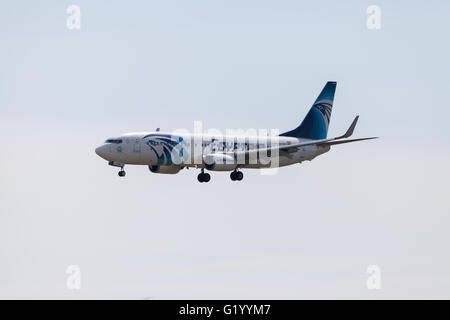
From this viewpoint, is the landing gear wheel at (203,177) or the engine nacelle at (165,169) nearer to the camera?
the engine nacelle at (165,169)

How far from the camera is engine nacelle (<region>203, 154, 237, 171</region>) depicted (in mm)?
116062

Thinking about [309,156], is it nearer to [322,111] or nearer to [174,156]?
[322,111]

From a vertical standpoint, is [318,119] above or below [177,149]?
above

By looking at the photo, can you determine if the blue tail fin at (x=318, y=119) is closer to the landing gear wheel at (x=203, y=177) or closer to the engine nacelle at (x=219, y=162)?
the engine nacelle at (x=219, y=162)

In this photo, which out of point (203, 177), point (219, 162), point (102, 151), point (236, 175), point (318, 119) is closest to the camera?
point (102, 151)

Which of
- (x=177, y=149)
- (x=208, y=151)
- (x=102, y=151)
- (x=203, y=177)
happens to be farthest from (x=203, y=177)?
(x=102, y=151)

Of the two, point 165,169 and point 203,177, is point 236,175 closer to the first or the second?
point 203,177

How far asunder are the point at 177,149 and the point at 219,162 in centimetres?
406

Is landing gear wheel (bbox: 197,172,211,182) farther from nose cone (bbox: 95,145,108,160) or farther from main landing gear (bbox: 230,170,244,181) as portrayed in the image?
nose cone (bbox: 95,145,108,160)

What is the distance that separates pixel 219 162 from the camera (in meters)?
116

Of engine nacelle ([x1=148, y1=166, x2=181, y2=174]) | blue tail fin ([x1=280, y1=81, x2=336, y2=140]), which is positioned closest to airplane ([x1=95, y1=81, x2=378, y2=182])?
engine nacelle ([x1=148, y1=166, x2=181, y2=174])

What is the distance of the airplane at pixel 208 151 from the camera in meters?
115

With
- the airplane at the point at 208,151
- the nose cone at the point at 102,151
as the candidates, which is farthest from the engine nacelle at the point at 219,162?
the nose cone at the point at 102,151
